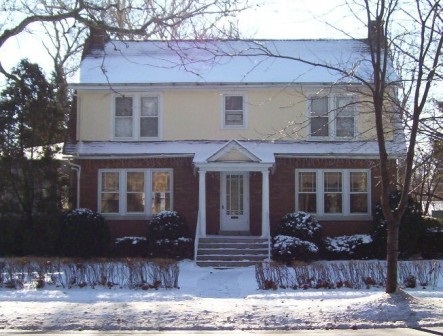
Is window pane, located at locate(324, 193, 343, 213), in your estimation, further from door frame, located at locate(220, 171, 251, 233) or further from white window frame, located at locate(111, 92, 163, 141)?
white window frame, located at locate(111, 92, 163, 141)

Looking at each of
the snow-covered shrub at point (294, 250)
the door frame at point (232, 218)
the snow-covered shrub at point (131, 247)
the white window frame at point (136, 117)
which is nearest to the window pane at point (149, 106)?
the white window frame at point (136, 117)

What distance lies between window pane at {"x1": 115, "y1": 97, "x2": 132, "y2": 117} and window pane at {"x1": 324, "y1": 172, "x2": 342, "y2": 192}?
310 inches

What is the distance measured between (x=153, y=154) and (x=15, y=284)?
8.63 metres

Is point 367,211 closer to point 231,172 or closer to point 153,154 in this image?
point 231,172

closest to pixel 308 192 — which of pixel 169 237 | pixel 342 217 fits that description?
pixel 342 217

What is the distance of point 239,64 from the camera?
2447 centimetres

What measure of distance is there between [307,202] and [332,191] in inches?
40.6

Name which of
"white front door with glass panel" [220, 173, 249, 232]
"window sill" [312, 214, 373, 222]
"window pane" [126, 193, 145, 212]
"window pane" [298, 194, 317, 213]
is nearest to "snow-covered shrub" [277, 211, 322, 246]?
"window sill" [312, 214, 373, 222]

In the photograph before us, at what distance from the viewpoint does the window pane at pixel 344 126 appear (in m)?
23.0

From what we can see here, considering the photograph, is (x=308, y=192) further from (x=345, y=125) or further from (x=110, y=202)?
(x=110, y=202)

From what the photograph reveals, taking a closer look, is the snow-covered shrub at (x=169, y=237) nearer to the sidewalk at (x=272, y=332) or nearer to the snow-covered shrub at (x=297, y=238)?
the snow-covered shrub at (x=297, y=238)

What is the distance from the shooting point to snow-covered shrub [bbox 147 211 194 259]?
21.0 metres

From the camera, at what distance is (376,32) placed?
11555 mm

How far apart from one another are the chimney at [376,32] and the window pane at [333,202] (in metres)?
11.1
